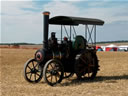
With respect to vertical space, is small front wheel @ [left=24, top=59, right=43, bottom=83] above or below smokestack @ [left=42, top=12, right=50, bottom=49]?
below

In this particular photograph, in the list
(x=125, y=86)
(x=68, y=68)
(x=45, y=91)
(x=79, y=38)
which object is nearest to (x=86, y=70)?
(x=68, y=68)

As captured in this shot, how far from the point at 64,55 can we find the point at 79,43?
0.99 m

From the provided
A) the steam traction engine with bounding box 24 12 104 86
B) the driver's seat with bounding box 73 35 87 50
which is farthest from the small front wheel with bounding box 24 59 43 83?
the driver's seat with bounding box 73 35 87 50

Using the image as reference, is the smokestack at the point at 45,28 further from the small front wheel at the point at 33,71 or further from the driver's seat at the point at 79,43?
the driver's seat at the point at 79,43

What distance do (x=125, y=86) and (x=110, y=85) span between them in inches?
21.4

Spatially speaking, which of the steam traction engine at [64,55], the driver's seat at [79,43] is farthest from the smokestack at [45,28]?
the driver's seat at [79,43]

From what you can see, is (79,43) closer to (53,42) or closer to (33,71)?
(53,42)

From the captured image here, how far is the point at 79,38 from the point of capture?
1058 centimetres

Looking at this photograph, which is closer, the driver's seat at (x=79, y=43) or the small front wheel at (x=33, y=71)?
the small front wheel at (x=33, y=71)

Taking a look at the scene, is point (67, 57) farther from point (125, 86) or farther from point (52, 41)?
point (125, 86)

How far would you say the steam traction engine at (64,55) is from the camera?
9500 mm

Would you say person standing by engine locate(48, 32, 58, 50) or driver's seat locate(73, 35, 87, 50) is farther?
driver's seat locate(73, 35, 87, 50)

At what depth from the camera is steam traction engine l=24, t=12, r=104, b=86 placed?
9.50 metres

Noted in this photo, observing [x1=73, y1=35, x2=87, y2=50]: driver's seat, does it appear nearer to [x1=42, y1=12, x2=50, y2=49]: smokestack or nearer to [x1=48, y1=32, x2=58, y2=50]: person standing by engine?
[x1=48, y1=32, x2=58, y2=50]: person standing by engine
